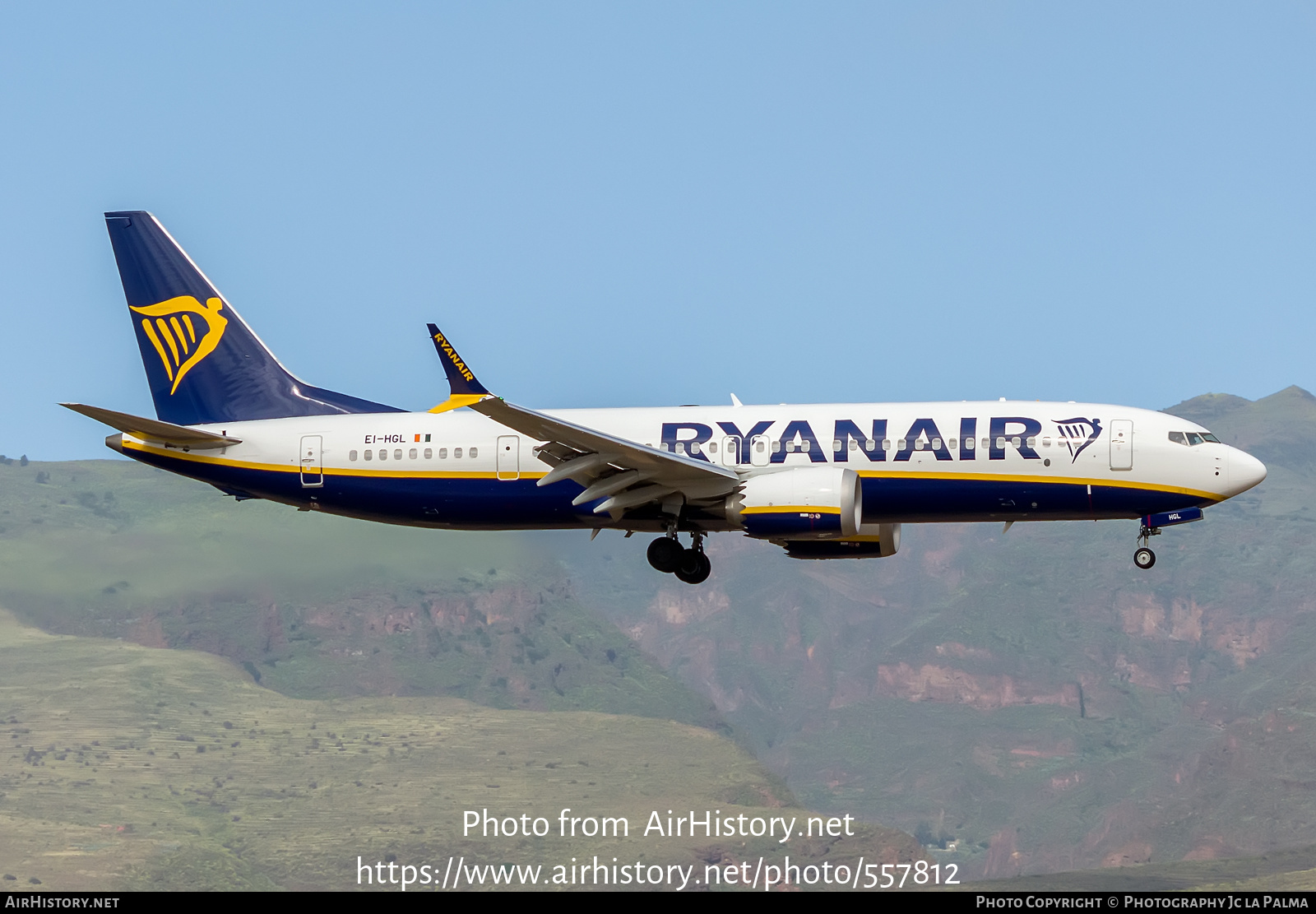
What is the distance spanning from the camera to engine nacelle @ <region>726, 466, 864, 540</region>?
163 ft

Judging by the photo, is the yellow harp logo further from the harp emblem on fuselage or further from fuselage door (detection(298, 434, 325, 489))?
the harp emblem on fuselage

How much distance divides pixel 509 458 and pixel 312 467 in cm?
648

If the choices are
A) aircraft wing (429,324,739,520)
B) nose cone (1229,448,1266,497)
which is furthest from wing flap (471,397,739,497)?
nose cone (1229,448,1266,497)

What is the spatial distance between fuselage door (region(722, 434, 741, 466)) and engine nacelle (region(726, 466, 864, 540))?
1.70m

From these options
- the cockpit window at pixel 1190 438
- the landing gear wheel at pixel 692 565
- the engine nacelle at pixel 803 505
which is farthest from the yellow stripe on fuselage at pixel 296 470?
the cockpit window at pixel 1190 438

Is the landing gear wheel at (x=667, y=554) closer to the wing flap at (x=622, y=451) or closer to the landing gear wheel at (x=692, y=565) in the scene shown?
the landing gear wheel at (x=692, y=565)

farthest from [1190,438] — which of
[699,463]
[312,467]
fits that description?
[312,467]

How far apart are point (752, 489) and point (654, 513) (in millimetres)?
3745

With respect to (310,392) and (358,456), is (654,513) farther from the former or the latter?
(310,392)

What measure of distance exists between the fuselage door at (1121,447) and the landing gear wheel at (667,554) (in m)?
12.5

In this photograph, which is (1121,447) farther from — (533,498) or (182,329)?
(182,329)

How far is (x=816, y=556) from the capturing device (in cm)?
5812
